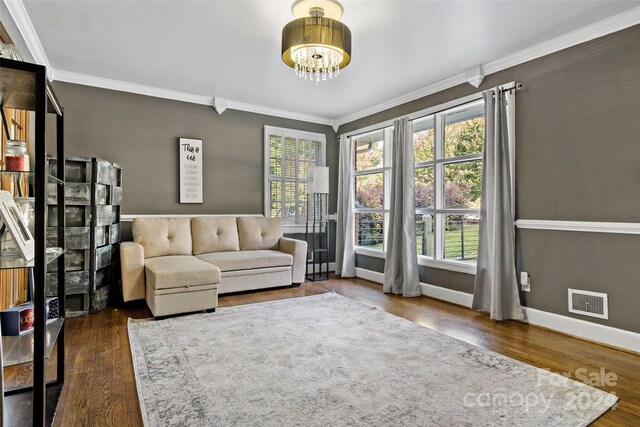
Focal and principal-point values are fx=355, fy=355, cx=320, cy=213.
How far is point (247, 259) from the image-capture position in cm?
421

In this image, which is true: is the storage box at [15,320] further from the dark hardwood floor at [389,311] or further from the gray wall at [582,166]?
the gray wall at [582,166]

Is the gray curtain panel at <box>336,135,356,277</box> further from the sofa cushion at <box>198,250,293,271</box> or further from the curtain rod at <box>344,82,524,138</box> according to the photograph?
the sofa cushion at <box>198,250,293,271</box>

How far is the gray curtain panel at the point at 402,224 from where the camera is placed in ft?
14.0

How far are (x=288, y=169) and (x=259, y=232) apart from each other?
1134 mm

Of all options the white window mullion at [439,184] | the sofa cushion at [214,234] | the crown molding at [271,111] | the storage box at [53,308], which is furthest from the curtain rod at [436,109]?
the storage box at [53,308]

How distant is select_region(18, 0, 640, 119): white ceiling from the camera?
2592 mm

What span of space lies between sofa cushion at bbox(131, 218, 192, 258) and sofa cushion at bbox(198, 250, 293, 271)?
301 mm

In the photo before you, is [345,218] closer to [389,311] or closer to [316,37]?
[389,311]

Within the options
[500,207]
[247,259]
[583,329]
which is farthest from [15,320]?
[583,329]

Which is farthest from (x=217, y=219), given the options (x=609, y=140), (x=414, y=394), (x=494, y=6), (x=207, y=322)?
(x=609, y=140)

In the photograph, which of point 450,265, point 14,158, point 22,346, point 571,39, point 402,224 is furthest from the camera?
point 402,224

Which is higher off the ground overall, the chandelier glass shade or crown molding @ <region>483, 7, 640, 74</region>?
crown molding @ <region>483, 7, 640, 74</region>

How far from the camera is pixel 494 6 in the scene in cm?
255

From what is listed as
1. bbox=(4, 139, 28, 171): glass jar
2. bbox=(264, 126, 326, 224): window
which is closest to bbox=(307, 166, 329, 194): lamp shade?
bbox=(264, 126, 326, 224): window
